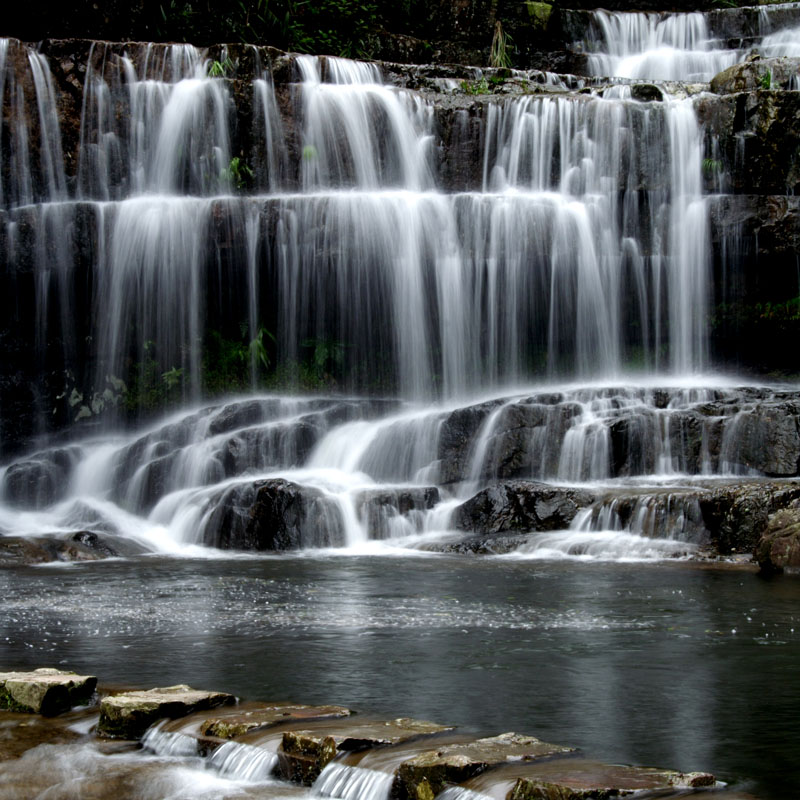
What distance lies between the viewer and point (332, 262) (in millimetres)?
22469

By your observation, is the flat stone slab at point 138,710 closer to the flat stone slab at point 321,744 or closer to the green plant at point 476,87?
the flat stone slab at point 321,744

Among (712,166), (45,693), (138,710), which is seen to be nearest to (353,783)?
(138,710)

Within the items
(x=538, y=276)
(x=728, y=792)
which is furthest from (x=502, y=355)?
(x=728, y=792)

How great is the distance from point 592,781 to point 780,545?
8.56m

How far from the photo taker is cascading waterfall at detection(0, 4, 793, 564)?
19.3m

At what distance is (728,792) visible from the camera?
5105mm

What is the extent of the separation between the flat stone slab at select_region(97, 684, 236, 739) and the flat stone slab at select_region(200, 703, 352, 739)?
0.69ft

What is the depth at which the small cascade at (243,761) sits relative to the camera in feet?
18.2

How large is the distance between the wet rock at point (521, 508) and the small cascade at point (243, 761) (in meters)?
10.1

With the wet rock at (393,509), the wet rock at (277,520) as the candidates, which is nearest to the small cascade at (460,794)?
the wet rock at (277,520)

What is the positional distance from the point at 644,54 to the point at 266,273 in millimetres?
13214

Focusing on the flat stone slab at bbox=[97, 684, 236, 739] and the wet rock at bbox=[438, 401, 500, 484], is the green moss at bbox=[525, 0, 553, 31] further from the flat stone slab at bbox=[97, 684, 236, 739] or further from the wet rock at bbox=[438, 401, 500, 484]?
the flat stone slab at bbox=[97, 684, 236, 739]

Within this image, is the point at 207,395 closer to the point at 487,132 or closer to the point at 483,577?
the point at 487,132

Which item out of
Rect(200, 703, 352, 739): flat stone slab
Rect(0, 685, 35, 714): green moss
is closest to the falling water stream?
Rect(200, 703, 352, 739): flat stone slab
